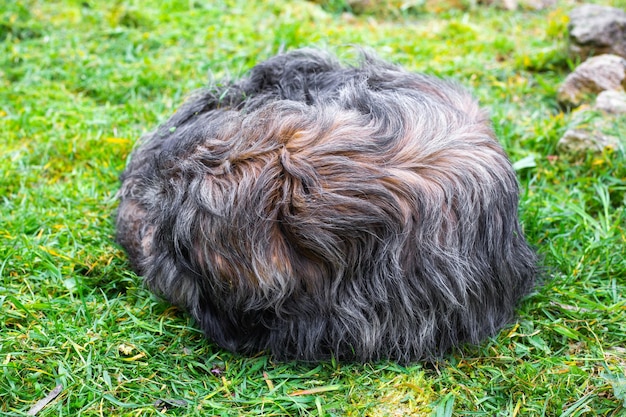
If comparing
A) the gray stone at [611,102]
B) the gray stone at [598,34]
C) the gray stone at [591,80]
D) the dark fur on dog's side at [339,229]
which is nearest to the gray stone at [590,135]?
the gray stone at [611,102]

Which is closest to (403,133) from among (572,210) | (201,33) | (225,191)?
(225,191)

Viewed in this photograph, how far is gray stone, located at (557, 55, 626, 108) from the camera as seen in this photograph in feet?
15.7

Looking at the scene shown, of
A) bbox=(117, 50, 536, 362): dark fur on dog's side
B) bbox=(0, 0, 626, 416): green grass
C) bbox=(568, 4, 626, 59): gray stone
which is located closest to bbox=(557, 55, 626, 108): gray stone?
bbox=(0, 0, 626, 416): green grass

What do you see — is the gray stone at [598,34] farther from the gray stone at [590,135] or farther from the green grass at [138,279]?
the gray stone at [590,135]

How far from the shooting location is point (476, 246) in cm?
300

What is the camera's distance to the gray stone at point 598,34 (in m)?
→ 5.12

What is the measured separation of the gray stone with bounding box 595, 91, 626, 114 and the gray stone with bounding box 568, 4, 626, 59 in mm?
703

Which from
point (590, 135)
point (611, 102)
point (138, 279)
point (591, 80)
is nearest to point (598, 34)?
point (591, 80)

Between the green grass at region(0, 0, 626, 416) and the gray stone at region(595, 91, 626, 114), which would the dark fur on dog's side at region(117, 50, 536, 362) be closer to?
the green grass at region(0, 0, 626, 416)

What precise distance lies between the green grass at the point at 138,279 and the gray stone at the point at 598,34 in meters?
0.20

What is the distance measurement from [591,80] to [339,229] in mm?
2906

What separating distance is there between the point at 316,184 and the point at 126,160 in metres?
2.09

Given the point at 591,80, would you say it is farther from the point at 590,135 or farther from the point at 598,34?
the point at 590,135

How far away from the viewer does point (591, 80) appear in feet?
15.7
